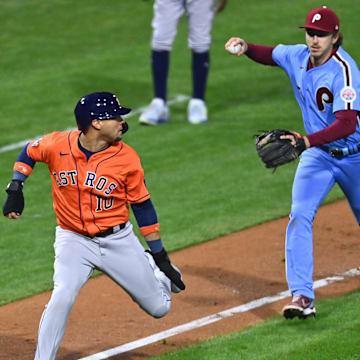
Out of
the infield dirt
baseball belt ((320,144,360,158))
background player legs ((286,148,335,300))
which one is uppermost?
baseball belt ((320,144,360,158))

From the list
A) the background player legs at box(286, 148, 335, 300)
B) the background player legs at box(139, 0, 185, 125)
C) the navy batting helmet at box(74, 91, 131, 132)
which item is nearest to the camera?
the navy batting helmet at box(74, 91, 131, 132)

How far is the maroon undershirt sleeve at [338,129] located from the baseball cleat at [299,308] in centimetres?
111

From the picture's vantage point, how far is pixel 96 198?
20.2 feet

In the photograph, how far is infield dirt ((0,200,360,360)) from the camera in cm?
686

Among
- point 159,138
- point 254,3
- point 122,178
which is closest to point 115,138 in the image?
point 122,178

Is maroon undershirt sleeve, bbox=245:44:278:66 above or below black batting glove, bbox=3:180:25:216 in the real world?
above

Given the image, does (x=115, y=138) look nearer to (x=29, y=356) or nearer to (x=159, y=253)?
(x=159, y=253)

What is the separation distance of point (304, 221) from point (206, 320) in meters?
1.04

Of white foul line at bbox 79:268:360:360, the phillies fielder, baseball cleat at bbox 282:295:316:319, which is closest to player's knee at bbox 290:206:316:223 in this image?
the phillies fielder

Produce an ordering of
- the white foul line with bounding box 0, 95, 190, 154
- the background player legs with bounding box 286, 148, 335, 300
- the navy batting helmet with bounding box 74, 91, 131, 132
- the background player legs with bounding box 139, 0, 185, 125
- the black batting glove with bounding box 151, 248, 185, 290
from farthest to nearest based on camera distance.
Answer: the background player legs with bounding box 139, 0, 185, 125
the white foul line with bounding box 0, 95, 190, 154
the background player legs with bounding box 286, 148, 335, 300
the black batting glove with bounding box 151, 248, 185, 290
the navy batting helmet with bounding box 74, 91, 131, 132

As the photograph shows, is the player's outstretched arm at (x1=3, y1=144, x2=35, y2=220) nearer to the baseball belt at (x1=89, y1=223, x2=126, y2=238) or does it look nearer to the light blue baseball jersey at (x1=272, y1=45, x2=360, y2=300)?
the baseball belt at (x1=89, y1=223, x2=126, y2=238)

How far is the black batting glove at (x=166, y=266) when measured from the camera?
6.43 m

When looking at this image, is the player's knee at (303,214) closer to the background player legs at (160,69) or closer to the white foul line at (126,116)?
the white foul line at (126,116)

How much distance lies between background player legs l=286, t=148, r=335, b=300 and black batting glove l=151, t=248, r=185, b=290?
2.93 ft
